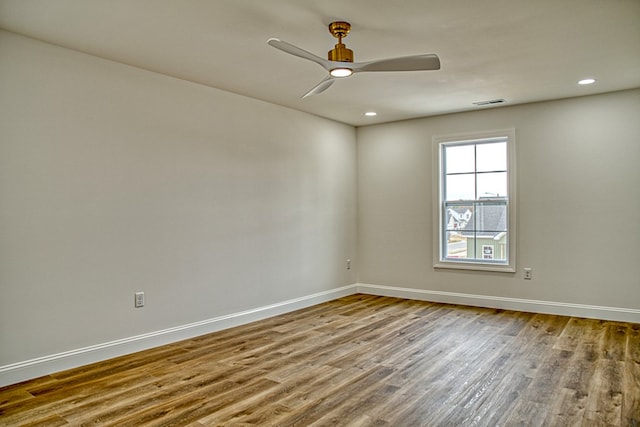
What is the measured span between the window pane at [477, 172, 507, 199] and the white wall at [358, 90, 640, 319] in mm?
214

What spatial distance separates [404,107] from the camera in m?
5.34

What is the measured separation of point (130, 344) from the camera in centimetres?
372

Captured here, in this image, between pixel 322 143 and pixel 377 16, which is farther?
pixel 322 143

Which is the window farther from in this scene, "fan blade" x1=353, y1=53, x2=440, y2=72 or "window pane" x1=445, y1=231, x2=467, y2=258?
"fan blade" x1=353, y1=53, x2=440, y2=72

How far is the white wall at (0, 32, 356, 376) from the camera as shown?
313cm

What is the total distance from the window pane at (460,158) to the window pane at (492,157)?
3.5 inches

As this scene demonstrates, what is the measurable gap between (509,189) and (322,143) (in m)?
2.43

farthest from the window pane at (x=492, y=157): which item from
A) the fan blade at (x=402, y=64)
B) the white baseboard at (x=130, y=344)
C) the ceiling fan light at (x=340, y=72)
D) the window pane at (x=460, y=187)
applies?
the ceiling fan light at (x=340, y=72)

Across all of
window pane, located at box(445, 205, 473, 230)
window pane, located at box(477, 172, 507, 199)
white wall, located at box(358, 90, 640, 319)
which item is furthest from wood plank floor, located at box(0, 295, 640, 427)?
window pane, located at box(477, 172, 507, 199)

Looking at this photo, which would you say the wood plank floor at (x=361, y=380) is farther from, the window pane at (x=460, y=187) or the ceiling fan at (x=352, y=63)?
the ceiling fan at (x=352, y=63)

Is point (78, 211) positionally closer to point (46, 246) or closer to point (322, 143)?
point (46, 246)

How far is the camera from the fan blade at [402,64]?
2.84m

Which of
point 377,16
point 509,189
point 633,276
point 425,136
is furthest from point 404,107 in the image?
point 633,276

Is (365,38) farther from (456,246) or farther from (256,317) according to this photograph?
(456,246)
